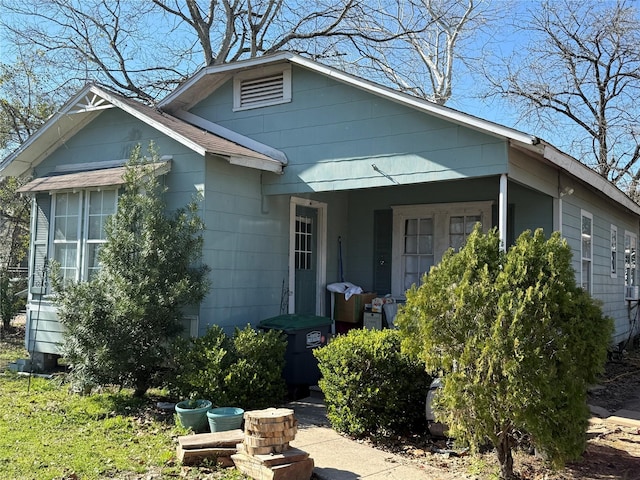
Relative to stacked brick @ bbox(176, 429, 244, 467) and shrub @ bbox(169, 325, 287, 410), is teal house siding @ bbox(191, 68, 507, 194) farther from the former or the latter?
stacked brick @ bbox(176, 429, 244, 467)

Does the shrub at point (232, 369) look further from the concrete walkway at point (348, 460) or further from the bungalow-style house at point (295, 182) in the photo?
the bungalow-style house at point (295, 182)

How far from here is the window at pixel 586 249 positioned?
34.0 ft

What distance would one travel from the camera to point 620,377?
10102 millimetres

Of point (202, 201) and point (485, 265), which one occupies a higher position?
point (202, 201)

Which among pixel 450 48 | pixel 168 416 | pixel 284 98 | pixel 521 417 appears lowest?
pixel 168 416

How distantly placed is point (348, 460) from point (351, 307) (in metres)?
4.92

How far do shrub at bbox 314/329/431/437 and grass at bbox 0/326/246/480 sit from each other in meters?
1.45

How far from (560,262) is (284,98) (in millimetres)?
5586

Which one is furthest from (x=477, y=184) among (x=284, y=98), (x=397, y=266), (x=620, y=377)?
(x=620, y=377)

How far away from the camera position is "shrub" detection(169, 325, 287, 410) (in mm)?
6648

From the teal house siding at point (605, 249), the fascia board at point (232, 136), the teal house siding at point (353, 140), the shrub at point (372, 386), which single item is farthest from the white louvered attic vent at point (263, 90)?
the teal house siding at point (605, 249)

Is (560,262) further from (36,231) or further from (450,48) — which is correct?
(450,48)

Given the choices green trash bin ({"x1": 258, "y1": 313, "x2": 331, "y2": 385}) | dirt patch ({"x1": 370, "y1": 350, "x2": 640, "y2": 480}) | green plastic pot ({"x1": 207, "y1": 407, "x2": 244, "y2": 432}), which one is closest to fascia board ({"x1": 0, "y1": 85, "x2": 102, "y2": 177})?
Answer: green trash bin ({"x1": 258, "y1": 313, "x2": 331, "y2": 385})

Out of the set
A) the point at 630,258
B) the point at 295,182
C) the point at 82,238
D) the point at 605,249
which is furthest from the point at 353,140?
the point at 630,258
